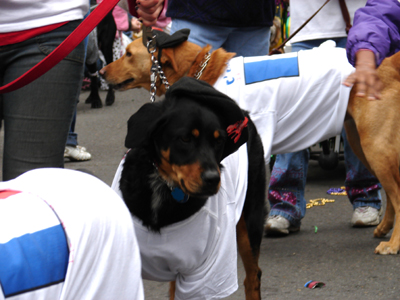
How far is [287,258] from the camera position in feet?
12.2

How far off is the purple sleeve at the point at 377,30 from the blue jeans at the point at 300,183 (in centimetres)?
187

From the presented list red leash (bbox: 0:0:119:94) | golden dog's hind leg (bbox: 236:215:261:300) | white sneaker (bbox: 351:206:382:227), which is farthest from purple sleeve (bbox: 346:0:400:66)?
white sneaker (bbox: 351:206:382:227)

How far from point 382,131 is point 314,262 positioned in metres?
0.98

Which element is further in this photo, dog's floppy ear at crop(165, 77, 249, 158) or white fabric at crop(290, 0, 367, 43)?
white fabric at crop(290, 0, 367, 43)

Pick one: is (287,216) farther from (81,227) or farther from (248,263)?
(81,227)

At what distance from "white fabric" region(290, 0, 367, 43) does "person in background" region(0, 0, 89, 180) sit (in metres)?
2.40

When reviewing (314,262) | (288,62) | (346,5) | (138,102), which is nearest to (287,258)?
(314,262)

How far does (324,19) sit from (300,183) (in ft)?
4.08

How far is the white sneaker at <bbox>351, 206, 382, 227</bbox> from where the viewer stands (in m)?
4.25

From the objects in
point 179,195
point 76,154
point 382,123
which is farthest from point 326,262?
point 76,154

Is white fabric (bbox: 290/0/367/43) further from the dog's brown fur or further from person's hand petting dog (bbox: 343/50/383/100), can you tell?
person's hand petting dog (bbox: 343/50/383/100)

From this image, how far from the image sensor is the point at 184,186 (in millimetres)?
2248

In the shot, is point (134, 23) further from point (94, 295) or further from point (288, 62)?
point (94, 295)

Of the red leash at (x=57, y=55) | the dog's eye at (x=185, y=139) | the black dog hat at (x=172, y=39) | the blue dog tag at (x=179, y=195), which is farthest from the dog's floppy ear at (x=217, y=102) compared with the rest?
the black dog hat at (x=172, y=39)
